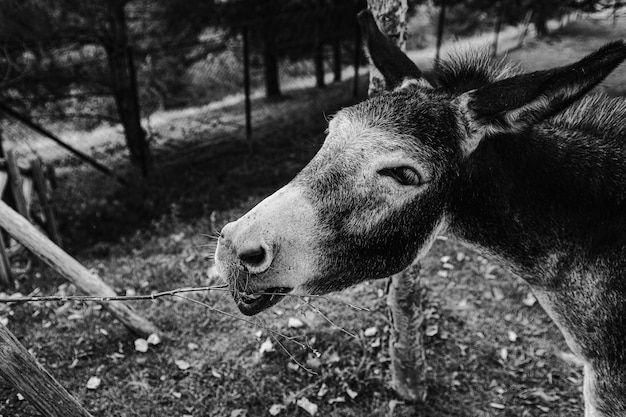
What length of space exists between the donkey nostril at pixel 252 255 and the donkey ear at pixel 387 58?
1.28m

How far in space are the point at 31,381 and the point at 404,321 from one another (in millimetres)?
2501

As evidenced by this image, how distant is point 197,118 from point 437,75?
29.9 ft

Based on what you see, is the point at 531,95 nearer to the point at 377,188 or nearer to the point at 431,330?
the point at 377,188

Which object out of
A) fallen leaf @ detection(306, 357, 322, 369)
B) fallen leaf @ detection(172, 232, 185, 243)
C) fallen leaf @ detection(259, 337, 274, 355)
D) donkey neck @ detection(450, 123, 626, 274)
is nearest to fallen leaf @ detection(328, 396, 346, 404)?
fallen leaf @ detection(306, 357, 322, 369)

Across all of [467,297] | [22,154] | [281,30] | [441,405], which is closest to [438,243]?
[467,297]

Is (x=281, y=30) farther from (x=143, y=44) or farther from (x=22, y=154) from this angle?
(x=22, y=154)

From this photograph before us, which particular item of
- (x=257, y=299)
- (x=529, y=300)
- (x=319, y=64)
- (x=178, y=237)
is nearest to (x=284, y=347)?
(x=257, y=299)

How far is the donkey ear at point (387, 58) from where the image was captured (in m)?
2.63

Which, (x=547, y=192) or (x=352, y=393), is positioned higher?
(x=547, y=192)

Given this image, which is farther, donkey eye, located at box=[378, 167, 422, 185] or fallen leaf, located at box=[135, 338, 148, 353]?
fallen leaf, located at box=[135, 338, 148, 353]

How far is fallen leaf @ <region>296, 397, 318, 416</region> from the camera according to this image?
372 cm

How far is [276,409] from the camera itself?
3744 mm

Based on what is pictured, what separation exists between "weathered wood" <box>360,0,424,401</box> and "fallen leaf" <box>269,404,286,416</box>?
0.94m

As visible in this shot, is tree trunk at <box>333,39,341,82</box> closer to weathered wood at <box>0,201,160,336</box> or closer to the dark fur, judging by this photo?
weathered wood at <box>0,201,160,336</box>
